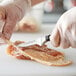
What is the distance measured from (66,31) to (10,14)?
0.99 feet

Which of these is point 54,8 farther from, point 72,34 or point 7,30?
point 72,34

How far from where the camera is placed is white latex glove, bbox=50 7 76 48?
0.91m

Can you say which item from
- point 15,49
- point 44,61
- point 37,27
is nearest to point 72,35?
point 44,61

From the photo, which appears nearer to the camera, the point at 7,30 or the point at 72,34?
the point at 72,34

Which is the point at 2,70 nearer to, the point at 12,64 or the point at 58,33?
the point at 12,64

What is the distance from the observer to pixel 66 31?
92 cm

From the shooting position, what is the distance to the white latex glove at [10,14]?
3.57 ft

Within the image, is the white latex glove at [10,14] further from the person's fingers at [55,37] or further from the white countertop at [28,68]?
the person's fingers at [55,37]

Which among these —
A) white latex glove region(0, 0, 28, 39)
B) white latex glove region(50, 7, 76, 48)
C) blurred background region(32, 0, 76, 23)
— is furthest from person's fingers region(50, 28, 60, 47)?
blurred background region(32, 0, 76, 23)

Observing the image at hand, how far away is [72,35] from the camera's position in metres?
0.92

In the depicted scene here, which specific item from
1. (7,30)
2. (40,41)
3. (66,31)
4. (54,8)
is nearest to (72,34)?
(66,31)

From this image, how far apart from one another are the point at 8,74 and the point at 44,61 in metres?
0.16

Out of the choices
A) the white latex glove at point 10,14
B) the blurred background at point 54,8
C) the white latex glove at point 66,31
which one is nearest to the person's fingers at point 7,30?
the white latex glove at point 10,14

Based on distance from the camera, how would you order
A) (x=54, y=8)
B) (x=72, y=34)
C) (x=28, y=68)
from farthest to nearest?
(x=54, y=8)
(x=28, y=68)
(x=72, y=34)
